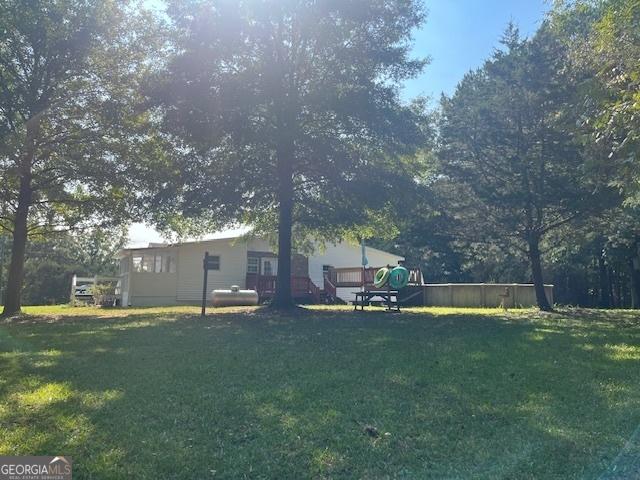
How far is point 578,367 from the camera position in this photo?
705 centimetres

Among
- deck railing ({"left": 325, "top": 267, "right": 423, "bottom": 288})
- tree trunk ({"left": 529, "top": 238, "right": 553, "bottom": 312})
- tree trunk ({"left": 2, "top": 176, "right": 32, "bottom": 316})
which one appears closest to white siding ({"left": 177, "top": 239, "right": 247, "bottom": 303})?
deck railing ({"left": 325, "top": 267, "right": 423, "bottom": 288})

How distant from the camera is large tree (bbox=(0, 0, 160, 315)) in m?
15.6

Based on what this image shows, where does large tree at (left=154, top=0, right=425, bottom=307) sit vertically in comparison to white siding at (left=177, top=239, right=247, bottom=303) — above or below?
above

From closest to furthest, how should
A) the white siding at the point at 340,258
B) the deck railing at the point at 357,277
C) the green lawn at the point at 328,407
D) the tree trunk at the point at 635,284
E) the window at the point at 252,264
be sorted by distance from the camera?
the green lawn at the point at 328,407
the deck railing at the point at 357,277
the tree trunk at the point at 635,284
the window at the point at 252,264
the white siding at the point at 340,258

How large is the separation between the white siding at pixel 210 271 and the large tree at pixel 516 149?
13313mm

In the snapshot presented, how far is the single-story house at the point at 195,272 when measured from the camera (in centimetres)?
2611

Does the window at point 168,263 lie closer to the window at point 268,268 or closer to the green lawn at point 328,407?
the window at point 268,268

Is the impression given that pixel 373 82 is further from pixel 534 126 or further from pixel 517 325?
pixel 517 325

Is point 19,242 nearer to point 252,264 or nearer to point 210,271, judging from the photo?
point 210,271

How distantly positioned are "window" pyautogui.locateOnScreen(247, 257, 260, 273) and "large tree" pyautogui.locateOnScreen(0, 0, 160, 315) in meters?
10.5

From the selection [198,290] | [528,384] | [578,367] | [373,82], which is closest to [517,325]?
[578,367]

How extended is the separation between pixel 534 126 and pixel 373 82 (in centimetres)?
547

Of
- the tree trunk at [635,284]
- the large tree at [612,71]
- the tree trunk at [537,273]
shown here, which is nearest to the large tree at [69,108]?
the large tree at [612,71]

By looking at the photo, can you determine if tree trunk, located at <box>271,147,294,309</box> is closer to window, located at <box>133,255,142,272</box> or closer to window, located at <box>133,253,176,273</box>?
window, located at <box>133,253,176,273</box>
